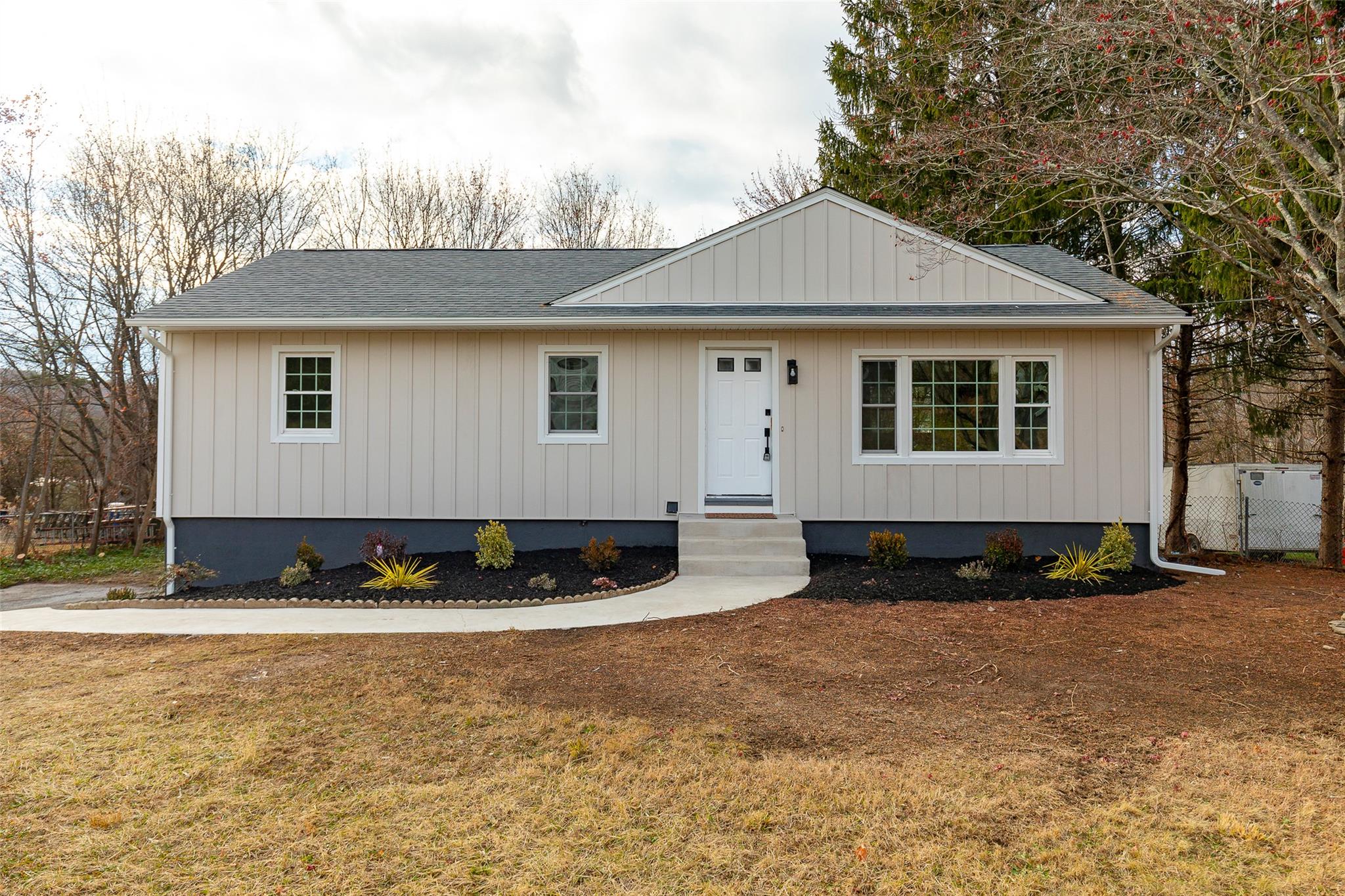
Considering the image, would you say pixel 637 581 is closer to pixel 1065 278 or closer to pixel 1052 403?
pixel 1052 403

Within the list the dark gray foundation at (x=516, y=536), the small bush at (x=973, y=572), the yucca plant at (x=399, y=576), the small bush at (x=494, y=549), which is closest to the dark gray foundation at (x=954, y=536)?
the dark gray foundation at (x=516, y=536)

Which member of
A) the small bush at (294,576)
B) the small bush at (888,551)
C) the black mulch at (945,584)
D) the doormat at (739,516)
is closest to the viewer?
the black mulch at (945,584)

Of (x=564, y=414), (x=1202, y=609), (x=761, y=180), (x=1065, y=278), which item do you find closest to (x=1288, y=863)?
(x=1202, y=609)

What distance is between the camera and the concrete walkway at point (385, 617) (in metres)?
6.01

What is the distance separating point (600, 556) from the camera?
7.95 meters

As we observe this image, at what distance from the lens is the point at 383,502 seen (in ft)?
29.4

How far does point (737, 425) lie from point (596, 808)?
6.38 metres

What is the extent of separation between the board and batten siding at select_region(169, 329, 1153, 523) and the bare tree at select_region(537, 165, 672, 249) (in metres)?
14.2

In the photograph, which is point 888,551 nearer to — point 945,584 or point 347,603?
point 945,584

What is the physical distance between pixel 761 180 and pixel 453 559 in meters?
14.1

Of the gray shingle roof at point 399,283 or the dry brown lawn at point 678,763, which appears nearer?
the dry brown lawn at point 678,763

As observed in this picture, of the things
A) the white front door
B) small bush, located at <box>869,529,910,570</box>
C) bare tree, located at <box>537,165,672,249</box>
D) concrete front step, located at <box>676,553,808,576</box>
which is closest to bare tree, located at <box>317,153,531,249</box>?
bare tree, located at <box>537,165,672,249</box>

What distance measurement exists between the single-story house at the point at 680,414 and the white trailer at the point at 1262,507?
5993 millimetres

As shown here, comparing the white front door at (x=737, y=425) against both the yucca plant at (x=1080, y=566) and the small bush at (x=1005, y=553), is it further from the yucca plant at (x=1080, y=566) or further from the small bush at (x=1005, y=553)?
the yucca plant at (x=1080, y=566)
